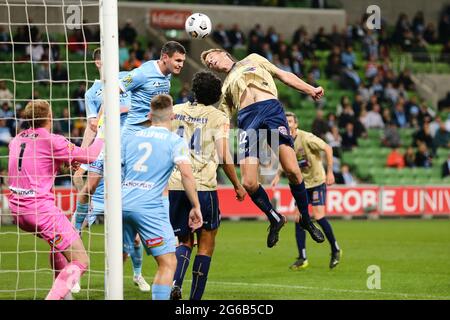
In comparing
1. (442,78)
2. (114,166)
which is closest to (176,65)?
(114,166)

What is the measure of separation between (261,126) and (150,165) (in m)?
2.47

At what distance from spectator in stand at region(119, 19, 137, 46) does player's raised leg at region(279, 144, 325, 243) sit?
16394 mm

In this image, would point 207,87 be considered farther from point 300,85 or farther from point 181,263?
point 181,263

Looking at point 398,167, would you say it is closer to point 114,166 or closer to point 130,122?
point 130,122

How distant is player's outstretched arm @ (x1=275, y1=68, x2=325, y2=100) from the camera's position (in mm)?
9828

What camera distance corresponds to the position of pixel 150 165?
799 centimetres

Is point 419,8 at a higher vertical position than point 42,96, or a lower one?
higher

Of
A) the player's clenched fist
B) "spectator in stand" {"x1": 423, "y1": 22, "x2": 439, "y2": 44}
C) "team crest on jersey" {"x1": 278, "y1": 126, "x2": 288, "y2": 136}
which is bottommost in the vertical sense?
the player's clenched fist

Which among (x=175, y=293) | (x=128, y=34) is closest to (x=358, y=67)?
(x=128, y=34)

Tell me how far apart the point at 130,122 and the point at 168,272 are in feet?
10.9

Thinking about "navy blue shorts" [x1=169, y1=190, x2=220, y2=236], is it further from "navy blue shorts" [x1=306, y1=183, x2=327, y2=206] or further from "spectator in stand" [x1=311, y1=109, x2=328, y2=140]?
"spectator in stand" [x1=311, y1=109, x2=328, y2=140]

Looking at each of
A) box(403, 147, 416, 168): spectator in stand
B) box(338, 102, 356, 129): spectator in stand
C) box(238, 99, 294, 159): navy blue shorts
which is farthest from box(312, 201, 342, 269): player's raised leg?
box(403, 147, 416, 168): spectator in stand

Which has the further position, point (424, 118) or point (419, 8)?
point (419, 8)

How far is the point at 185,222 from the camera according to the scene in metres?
9.39
